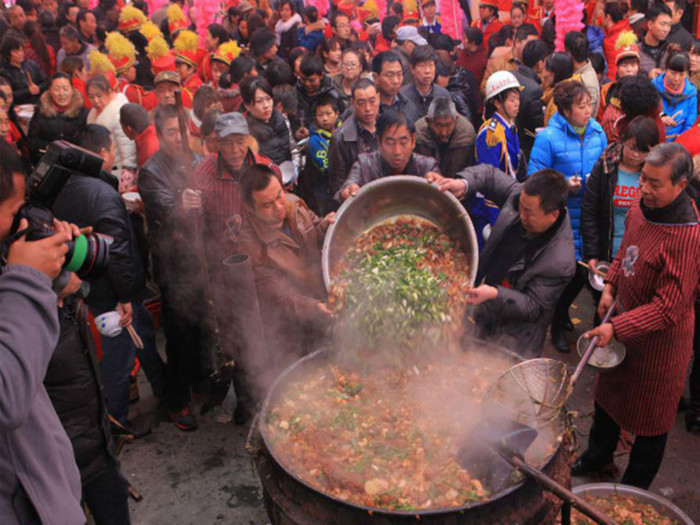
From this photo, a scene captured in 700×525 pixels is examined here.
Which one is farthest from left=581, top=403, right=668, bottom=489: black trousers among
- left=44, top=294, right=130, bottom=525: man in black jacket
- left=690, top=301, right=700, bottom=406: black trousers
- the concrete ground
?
left=44, top=294, right=130, bottom=525: man in black jacket

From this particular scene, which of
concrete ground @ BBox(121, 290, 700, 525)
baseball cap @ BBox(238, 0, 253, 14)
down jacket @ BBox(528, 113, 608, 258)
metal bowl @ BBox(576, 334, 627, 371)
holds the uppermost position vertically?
baseball cap @ BBox(238, 0, 253, 14)

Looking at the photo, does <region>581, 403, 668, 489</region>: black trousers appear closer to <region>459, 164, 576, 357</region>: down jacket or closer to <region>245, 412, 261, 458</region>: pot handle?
<region>459, 164, 576, 357</region>: down jacket

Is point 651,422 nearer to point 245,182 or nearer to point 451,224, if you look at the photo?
point 451,224

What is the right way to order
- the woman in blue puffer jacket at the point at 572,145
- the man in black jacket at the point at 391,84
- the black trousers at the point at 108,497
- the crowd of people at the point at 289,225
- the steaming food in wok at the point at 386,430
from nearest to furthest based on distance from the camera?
the crowd of people at the point at 289,225 < the steaming food in wok at the point at 386,430 < the black trousers at the point at 108,497 < the woman in blue puffer jacket at the point at 572,145 < the man in black jacket at the point at 391,84

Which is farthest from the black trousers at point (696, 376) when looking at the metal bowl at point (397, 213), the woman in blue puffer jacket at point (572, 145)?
the metal bowl at point (397, 213)

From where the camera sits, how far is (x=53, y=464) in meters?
2.21

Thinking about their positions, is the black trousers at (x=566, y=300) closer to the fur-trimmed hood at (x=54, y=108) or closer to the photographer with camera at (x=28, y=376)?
the photographer with camera at (x=28, y=376)

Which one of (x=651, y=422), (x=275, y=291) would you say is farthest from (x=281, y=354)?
(x=651, y=422)

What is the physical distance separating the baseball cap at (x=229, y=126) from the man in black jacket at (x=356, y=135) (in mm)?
1156

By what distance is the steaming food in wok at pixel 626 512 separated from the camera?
10.9 feet

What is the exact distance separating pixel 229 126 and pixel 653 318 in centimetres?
A: 341

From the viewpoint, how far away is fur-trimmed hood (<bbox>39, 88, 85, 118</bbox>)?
6.71 m

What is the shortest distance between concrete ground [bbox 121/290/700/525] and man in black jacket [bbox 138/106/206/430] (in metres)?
0.26

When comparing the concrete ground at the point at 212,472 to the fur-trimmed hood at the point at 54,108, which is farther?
the fur-trimmed hood at the point at 54,108
